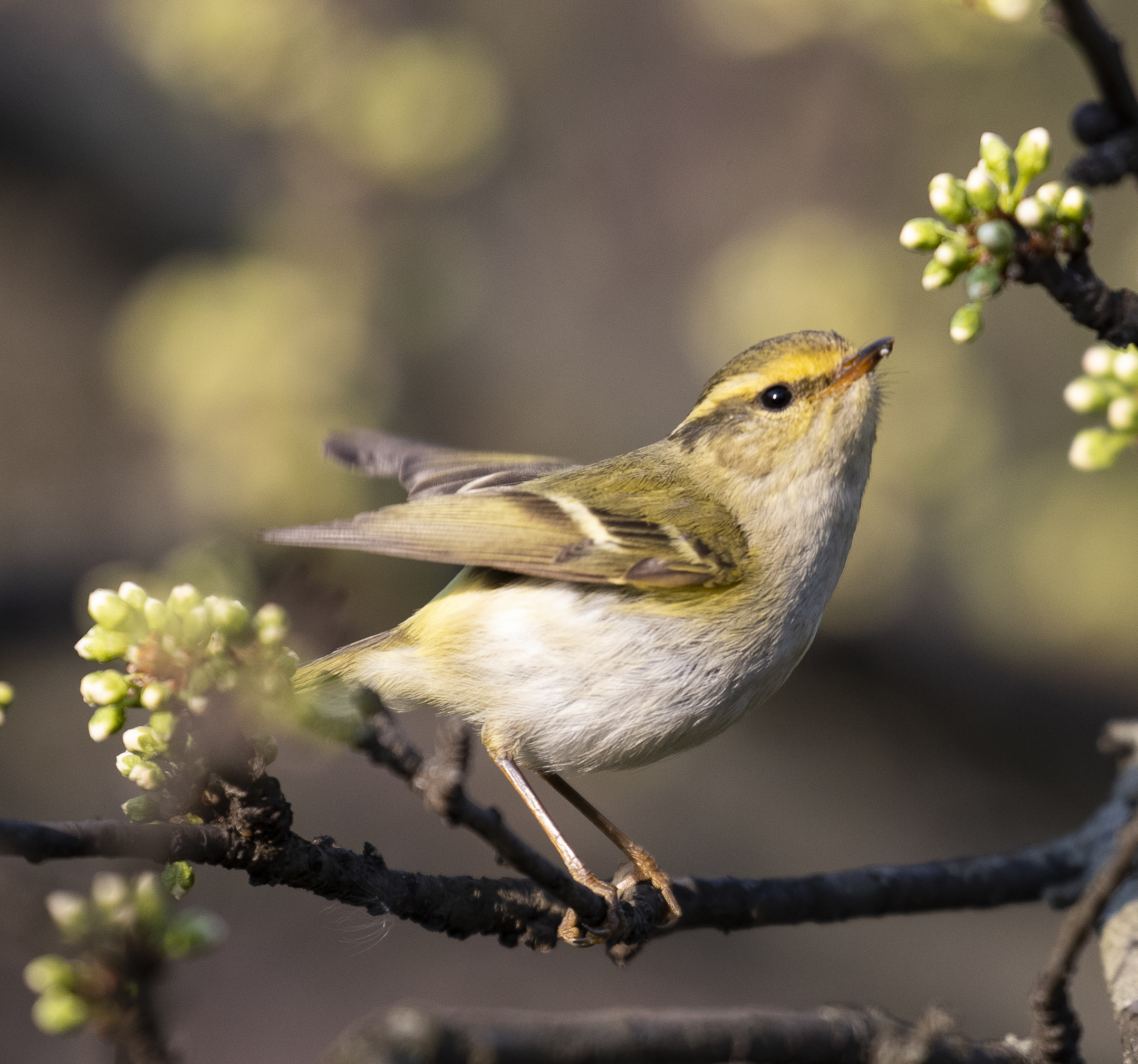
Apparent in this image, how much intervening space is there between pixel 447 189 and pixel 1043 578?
146 inches

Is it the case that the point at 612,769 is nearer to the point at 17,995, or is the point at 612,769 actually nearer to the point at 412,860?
the point at 412,860

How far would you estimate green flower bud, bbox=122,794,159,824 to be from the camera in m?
1.52

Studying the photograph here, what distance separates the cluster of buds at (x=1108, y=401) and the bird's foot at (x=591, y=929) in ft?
4.12

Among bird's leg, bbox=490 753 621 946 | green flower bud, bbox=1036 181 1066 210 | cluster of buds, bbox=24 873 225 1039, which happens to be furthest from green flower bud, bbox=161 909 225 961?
green flower bud, bbox=1036 181 1066 210

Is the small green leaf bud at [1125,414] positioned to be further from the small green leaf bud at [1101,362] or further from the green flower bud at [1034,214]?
the green flower bud at [1034,214]

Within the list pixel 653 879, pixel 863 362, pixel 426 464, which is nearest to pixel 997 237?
pixel 863 362

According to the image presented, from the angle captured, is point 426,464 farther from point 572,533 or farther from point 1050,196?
point 1050,196

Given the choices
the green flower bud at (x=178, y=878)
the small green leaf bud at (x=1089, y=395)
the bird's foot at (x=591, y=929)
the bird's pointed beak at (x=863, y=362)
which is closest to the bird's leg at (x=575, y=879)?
the bird's foot at (x=591, y=929)

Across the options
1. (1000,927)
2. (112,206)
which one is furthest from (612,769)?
(112,206)

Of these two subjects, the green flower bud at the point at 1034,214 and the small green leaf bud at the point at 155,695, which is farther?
the green flower bud at the point at 1034,214

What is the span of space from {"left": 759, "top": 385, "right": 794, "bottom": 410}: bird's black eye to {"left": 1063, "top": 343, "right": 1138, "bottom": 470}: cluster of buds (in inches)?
54.0

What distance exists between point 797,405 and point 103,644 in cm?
181

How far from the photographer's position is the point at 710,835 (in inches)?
264

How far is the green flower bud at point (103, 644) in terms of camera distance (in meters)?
1.39
